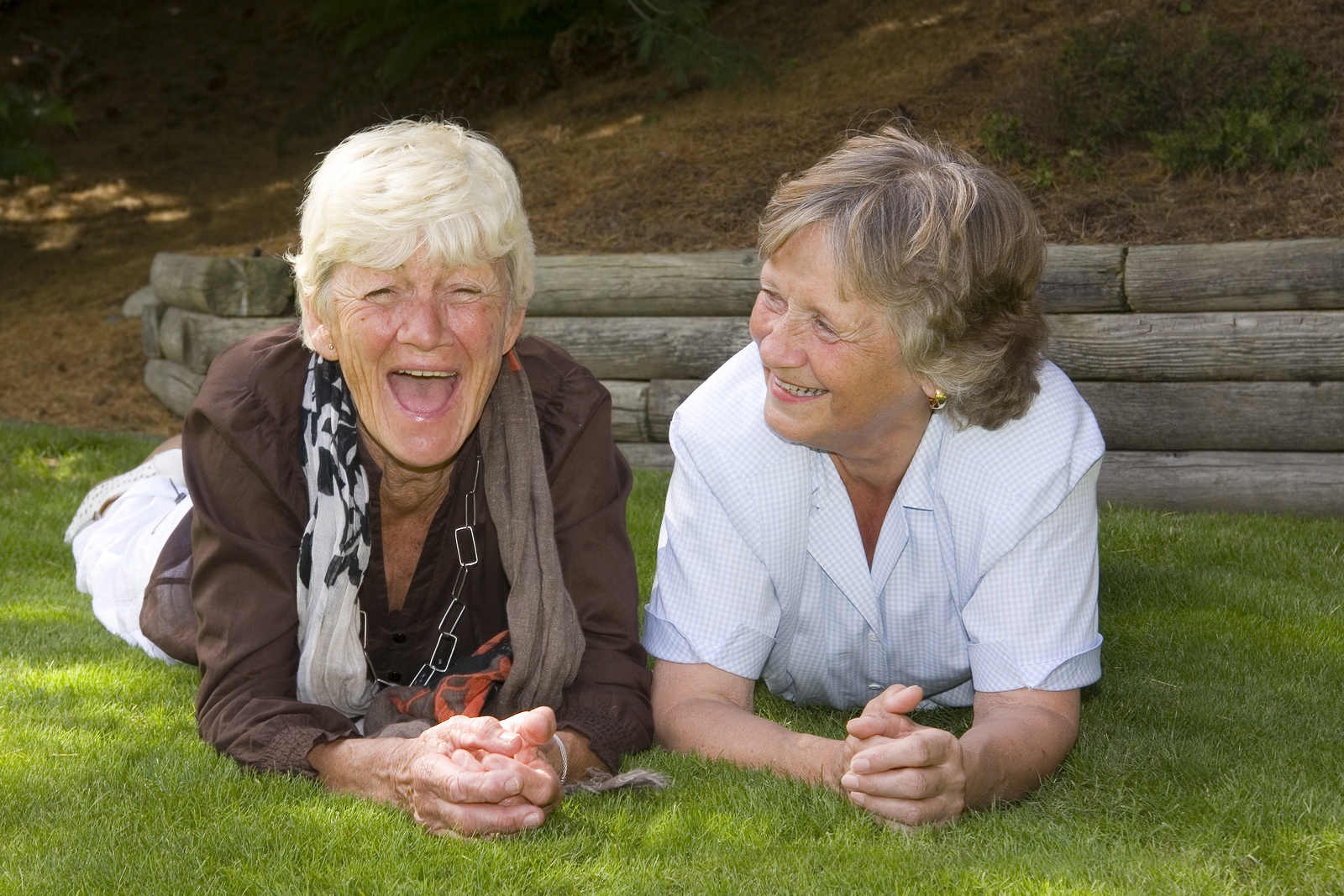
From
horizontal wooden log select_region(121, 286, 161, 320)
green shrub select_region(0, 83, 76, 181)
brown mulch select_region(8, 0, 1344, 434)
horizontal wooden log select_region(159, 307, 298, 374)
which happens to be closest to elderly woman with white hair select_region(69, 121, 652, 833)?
brown mulch select_region(8, 0, 1344, 434)

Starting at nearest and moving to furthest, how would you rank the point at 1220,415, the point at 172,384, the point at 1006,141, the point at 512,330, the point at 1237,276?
A: the point at 512,330, the point at 1237,276, the point at 1220,415, the point at 1006,141, the point at 172,384

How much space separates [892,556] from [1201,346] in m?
3.01

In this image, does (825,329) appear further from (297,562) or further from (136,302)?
(136,302)

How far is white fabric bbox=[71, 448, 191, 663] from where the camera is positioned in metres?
4.04

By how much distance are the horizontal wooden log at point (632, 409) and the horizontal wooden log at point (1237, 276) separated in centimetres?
230

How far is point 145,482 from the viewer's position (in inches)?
185

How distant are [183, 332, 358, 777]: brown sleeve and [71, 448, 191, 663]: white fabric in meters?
1.10

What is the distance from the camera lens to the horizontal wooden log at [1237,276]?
5.17 m

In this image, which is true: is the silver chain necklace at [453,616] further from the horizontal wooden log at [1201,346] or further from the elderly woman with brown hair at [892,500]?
the horizontal wooden log at [1201,346]

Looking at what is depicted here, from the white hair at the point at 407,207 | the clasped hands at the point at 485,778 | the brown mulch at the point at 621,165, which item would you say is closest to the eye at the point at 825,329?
the white hair at the point at 407,207

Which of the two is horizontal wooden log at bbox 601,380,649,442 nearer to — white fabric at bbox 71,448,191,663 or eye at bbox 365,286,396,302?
white fabric at bbox 71,448,191,663

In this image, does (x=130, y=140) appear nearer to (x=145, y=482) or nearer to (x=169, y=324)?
(x=169, y=324)

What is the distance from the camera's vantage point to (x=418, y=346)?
2762 millimetres

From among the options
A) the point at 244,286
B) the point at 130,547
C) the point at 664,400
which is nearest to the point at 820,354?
the point at 130,547
